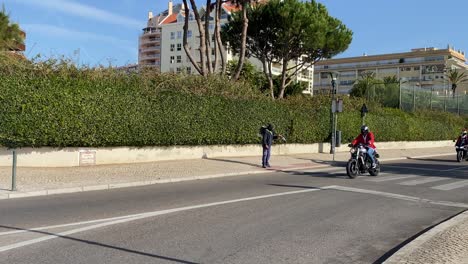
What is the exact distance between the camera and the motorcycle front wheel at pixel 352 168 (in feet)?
48.8

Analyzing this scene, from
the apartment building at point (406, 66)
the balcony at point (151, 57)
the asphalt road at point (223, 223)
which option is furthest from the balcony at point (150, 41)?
the asphalt road at point (223, 223)

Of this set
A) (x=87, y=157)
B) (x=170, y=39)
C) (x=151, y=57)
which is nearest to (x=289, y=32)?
(x=87, y=157)

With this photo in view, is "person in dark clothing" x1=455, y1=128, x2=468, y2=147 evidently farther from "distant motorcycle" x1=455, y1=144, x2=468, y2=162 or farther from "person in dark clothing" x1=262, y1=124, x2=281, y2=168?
"person in dark clothing" x1=262, y1=124, x2=281, y2=168

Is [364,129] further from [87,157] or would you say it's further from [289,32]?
[289,32]

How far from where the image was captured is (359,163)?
612 inches

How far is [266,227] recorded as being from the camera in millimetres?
7332

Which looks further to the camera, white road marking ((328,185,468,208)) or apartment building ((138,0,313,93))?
apartment building ((138,0,313,93))

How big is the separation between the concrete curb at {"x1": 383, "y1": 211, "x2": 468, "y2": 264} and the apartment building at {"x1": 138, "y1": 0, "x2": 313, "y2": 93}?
69.6m

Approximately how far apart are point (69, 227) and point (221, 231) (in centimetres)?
234

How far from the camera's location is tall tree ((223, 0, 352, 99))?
31.7 m

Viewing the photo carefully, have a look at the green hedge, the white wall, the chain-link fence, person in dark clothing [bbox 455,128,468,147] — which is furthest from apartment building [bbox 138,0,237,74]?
the white wall

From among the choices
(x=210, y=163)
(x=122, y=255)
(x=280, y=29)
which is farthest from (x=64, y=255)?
(x=280, y=29)

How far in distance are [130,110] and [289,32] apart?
60.4 feet

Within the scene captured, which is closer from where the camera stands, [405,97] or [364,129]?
[364,129]
